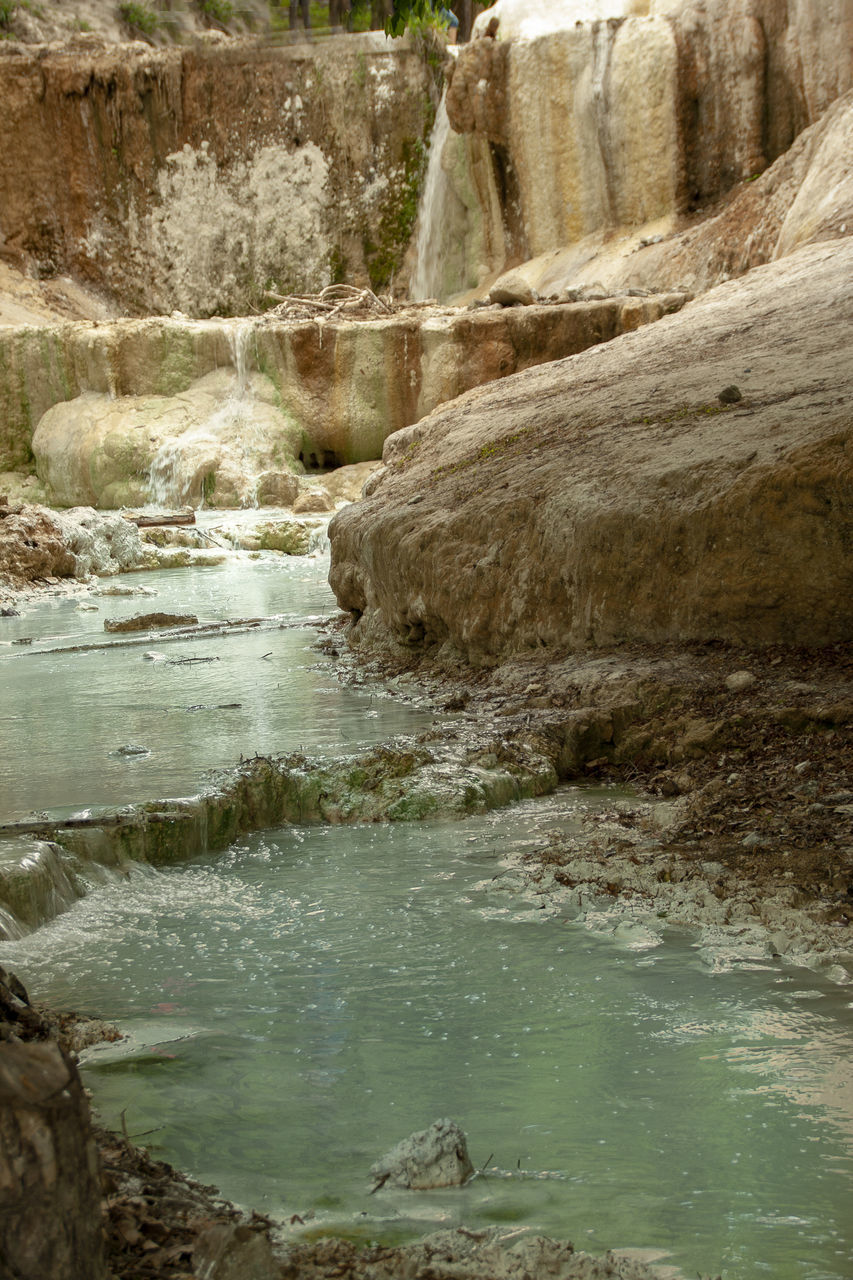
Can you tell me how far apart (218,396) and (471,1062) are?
1780cm

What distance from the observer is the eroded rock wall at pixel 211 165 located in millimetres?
24328

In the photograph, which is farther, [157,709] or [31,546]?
[31,546]

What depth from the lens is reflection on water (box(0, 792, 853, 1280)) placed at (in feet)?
5.71

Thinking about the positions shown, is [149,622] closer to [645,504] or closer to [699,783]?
[645,504]

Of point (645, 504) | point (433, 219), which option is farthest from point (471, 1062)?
point (433, 219)

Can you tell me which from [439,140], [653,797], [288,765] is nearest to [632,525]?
[653,797]

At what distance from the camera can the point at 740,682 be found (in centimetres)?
435

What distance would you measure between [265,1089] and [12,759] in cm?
296

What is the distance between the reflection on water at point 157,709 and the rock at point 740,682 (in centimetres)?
140

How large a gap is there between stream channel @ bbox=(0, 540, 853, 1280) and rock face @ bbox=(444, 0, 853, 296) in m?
15.6

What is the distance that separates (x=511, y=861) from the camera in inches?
135

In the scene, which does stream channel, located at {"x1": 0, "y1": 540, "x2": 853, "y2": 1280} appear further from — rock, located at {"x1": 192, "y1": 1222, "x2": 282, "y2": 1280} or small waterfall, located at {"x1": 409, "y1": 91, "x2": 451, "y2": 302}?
small waterfall, located at {"x1": 409, "y1": 91, "x2": 451, "y2": 302}

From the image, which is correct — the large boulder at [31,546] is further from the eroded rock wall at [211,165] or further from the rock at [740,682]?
the eroded rock wall at [211,165]

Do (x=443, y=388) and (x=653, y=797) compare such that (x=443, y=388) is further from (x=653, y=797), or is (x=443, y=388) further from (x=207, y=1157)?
(x=207, y=1157)
